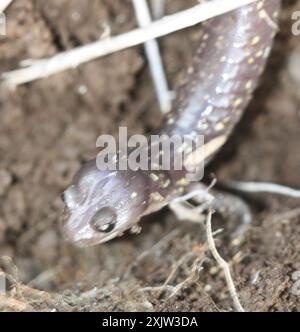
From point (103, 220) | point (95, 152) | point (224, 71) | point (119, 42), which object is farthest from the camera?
point (95, 152)

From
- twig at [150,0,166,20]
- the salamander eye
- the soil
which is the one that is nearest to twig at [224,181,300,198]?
the soil

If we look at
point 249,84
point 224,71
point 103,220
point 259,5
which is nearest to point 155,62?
point 224,71

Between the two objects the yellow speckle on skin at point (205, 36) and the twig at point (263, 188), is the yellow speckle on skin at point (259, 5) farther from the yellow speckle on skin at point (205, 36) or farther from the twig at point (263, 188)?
the twig at point (263, 188)

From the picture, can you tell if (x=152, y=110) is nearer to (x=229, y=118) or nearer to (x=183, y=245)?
(x=229, y=118)

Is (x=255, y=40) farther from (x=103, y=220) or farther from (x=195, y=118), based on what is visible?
(x=103, y=220)

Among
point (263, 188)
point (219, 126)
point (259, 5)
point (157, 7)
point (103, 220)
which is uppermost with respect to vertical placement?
point (157, 7)

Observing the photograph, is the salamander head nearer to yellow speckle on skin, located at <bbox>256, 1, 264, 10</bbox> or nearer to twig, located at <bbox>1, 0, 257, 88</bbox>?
twig, located at <bbox>1, 0, 257, 88</bbox>

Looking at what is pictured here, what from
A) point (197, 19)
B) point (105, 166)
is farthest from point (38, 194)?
point (197, 19)
